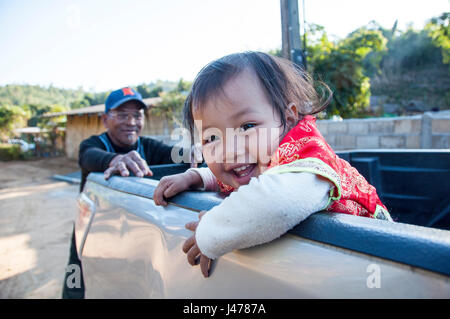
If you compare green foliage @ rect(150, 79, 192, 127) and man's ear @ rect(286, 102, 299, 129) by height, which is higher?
green foliage @ rect(150, 79, 192, 127)

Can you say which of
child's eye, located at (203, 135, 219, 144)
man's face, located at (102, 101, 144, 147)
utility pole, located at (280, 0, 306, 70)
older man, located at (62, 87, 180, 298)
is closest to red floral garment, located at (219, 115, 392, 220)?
child's eye, located at (203, 135, 219, 144)

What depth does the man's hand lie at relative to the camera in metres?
1.61

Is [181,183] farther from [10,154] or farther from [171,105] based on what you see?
[10,154]

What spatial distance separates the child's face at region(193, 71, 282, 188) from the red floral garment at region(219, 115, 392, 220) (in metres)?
0.08

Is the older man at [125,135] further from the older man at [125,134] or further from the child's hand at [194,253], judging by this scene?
the child's hand at [194,253]

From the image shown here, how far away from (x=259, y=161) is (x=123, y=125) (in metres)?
2.34

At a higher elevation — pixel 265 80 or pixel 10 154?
pixel 265 80

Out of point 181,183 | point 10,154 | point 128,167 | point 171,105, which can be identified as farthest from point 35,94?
point 181,183

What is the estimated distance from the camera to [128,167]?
5.73ft

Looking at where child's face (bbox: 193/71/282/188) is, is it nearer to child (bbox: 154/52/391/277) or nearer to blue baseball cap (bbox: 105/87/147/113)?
child (bbox: 154/52/391/277)

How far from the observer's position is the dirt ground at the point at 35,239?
3.47m

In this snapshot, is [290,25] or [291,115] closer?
[291,115]

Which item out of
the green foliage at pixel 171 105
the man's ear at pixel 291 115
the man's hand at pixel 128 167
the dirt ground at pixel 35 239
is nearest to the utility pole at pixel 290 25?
the man's hand at pixel 128 167

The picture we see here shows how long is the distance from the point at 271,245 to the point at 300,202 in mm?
122
